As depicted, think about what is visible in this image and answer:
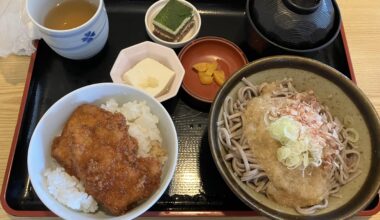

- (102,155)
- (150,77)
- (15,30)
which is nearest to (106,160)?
(102,155)

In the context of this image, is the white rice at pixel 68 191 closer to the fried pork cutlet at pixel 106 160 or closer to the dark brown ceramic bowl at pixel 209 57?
the fried pork cutlet at pixel 106 160

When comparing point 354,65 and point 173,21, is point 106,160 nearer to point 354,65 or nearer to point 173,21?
point 173,21

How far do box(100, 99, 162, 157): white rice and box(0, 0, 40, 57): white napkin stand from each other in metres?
0.65

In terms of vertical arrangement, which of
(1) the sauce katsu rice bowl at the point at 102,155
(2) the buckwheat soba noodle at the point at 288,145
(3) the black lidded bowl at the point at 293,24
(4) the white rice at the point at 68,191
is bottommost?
(4) the white rice at the point at 68,191

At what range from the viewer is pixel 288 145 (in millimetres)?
1492

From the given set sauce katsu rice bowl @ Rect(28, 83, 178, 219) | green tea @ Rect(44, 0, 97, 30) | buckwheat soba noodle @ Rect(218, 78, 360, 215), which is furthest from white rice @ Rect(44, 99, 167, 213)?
green tea @ Rect(44, 0, 97, 30)

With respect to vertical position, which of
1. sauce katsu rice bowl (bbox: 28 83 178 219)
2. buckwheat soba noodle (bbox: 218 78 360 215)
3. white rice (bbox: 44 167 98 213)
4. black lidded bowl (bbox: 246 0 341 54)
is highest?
black lidded bowl (bbox: 246 0 341 54)

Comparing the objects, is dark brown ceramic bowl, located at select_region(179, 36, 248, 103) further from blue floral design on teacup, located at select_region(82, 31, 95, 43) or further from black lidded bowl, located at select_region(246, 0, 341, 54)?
blue floral design on teacup, located at select_region(82, 31, 95, 43)

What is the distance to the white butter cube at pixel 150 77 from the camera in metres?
1.85

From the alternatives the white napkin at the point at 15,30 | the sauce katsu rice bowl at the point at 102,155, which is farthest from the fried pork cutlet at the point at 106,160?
the white napkin at the point at 15,30

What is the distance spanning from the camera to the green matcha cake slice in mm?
1996

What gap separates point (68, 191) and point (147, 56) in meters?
0.85

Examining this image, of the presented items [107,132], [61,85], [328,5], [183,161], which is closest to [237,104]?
[183,161]

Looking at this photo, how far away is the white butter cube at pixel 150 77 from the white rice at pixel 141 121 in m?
0.20
